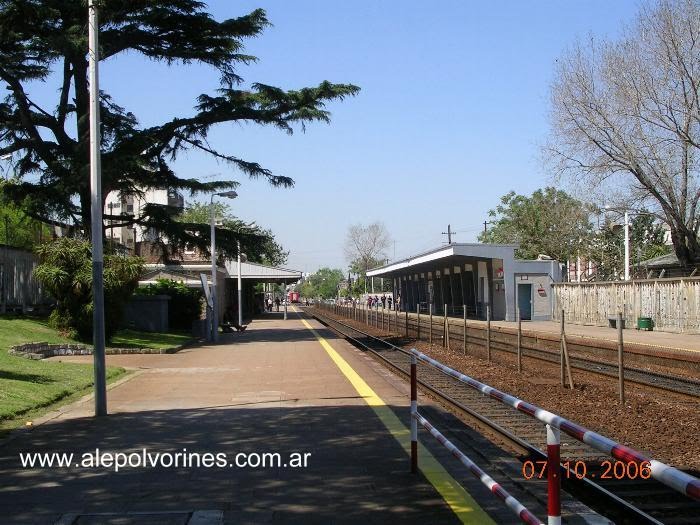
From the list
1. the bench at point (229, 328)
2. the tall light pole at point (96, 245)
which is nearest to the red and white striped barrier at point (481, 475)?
the tall light pole at point (96, 245)

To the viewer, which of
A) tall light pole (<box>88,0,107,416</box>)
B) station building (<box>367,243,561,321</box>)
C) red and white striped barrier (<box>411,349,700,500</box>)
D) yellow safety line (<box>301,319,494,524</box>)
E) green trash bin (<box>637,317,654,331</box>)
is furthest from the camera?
station building (<box>367,243,561,321</box>)

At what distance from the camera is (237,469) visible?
656 cm

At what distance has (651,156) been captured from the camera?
2859 centimetres

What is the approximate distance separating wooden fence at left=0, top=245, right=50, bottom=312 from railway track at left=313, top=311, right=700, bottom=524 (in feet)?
53.4

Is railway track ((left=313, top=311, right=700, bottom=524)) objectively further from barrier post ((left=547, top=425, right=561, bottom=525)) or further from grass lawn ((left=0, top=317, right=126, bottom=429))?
grass lawn ((left=0, top=317, right=126, bottom=429))

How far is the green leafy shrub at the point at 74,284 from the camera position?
21406 millimetres

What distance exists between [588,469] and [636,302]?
85.4 feet

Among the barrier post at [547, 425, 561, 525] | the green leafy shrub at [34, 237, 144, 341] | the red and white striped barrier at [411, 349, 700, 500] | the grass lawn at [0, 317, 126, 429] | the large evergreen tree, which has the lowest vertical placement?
the grass lawn at [0, 317, 126, 429]

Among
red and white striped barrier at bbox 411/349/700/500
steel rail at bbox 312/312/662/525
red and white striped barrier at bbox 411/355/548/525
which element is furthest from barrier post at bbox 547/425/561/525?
steel rail at bbox 312/312/662/525

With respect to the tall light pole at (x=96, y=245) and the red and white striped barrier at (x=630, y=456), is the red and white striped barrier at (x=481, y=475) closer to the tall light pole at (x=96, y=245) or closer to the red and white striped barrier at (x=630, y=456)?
the red and white striped barrier at (x=630, y=456)

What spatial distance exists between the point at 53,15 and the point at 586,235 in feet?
153

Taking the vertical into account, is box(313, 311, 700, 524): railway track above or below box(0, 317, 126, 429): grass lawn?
below

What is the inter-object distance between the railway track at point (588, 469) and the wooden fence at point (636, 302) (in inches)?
672

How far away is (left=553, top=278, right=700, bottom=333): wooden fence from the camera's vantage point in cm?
2742
